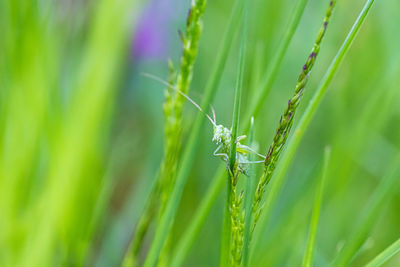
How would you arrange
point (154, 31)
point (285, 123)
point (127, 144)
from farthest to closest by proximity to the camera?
point (154, 31)
point (127, 144)
point (285, 123)

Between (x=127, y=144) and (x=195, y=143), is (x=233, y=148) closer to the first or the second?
(x=195, y=143)

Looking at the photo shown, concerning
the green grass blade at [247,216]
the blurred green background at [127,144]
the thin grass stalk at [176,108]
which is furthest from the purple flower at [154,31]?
the green grass blade at [247,216]

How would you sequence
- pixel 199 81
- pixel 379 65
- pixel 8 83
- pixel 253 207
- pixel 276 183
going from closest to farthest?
pixel 253 207, pixel 276 183, pixel 8 83, pixel 379 65, pixel 199 81

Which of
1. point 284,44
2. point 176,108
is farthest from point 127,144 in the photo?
point 284,44

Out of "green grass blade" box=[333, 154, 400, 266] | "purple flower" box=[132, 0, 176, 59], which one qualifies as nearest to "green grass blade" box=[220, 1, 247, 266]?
"green grass blade" box=[333, 154, 400, 266]

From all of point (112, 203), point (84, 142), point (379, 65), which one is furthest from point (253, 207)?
point (112, 203)

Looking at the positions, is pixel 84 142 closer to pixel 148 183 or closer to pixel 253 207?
Result: pixel 148 183

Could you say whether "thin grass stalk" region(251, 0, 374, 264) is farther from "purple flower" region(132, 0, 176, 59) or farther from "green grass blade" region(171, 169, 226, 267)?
"purple flower" region(132, 0, 176, 59)

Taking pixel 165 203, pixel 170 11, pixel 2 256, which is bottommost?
pixel 2 256
